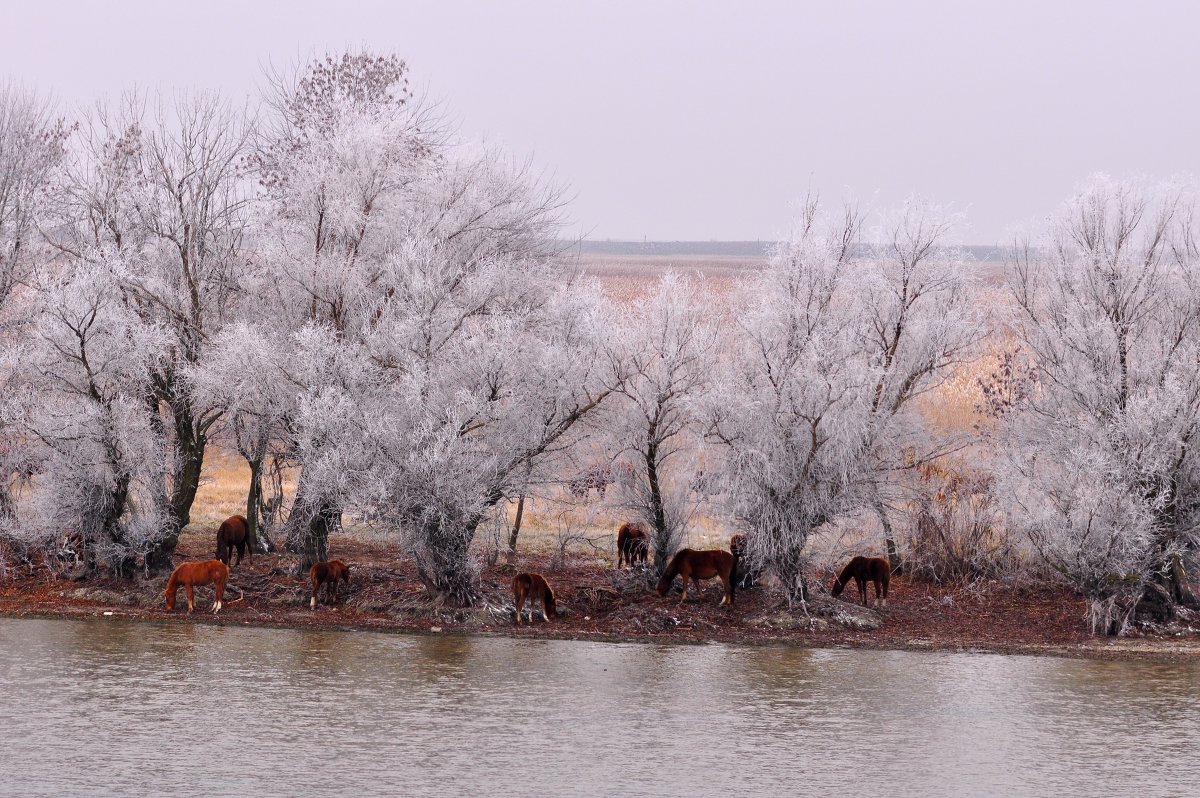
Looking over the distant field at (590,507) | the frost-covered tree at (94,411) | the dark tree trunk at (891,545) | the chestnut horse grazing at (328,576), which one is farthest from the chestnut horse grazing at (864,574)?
the frost-covered tree at (94,411)

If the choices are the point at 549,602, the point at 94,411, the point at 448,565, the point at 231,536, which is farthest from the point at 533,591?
the point at 94,411

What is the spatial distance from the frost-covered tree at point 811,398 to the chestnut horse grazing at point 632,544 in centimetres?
274

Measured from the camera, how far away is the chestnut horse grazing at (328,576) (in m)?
22.8

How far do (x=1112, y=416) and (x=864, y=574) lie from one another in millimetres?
5418

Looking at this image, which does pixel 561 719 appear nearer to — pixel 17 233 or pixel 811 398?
pixel 811 398

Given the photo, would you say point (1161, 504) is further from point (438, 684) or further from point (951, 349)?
point (438, 684)

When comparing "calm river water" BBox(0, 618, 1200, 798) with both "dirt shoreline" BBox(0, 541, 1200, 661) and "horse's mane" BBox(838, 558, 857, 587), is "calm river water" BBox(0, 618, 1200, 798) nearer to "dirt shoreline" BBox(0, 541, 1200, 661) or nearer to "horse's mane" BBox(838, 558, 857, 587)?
"dirt shoreline" BBox(0, 541, 1200, 661)

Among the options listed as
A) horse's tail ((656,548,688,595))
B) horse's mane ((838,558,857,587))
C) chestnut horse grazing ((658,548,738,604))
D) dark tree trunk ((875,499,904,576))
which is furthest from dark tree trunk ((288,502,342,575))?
dark tree trunk ((875,499,904,576))

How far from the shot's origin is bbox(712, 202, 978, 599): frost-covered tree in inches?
875

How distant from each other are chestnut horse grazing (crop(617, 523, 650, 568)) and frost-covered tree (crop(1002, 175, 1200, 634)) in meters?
7.18

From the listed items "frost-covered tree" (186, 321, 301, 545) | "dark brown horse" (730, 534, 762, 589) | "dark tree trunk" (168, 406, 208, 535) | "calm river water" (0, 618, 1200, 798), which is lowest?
"calm river water" (0, 618, 1200, 798)

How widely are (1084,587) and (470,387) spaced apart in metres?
11.6

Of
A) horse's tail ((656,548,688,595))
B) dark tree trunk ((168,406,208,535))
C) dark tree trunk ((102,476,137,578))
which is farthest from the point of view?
dark tree trunk ((168,406,208,535))

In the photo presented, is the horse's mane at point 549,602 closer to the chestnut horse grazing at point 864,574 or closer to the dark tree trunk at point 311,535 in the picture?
the dark tree trunk at point 311,535
